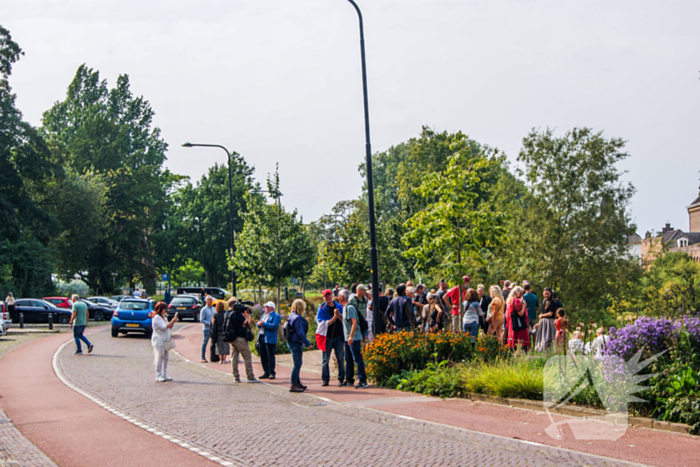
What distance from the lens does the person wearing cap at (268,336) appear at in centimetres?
1359

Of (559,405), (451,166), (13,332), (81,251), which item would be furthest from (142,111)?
(559,405)

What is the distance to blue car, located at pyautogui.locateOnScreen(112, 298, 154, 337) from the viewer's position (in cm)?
2577

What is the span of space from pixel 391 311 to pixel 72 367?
8.44 m

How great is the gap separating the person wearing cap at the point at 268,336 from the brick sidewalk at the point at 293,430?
99 centimetres

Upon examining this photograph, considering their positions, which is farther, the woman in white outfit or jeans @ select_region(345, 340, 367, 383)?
the woman in white outfit

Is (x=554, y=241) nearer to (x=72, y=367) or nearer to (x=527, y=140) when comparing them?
(x=527, y=140)

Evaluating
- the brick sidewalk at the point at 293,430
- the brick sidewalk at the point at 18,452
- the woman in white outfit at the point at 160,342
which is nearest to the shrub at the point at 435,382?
the brick sidewalk at the point at 293,430

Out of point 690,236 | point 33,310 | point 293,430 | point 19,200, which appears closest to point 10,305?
point 33,310

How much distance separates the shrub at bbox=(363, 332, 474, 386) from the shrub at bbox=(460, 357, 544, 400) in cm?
101

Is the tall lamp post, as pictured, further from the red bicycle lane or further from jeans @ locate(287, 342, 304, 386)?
jeans @ locate(287, 342, 304, 386)

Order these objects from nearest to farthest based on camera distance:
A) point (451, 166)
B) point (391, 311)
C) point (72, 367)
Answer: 1. point (391, 311)
2. point (72, 367)
3. point (451, 166)

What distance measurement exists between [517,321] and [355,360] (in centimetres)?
349

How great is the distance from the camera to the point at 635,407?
852cm

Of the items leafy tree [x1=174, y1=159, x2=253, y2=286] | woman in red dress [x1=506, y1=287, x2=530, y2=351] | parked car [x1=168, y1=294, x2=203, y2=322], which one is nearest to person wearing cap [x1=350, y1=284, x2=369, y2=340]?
woman in red dress [x1=506, y1=287, x2=530, y2=351]
